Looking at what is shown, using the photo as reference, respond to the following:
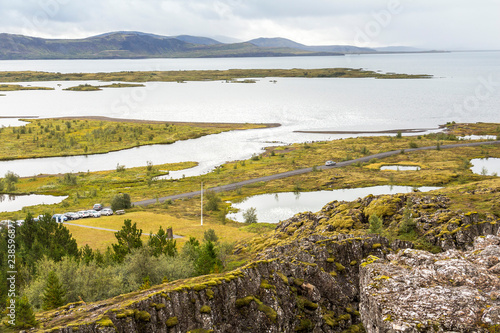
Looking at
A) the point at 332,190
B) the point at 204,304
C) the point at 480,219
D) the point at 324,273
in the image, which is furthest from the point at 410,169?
the point at 204,304

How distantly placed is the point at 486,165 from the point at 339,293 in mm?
99826

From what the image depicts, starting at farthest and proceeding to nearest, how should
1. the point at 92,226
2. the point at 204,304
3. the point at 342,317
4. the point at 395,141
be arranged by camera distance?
the point at 395,141 → the point at 92,226 → the point at 342,317 → the point at 204,304

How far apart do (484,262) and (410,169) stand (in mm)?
93420

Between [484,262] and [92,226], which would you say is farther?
[92,226]

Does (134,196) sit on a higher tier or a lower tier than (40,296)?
lower

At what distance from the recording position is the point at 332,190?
94.7 meters

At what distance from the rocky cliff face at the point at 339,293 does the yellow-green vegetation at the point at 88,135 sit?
124m

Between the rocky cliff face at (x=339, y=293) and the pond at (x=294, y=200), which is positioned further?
the pond at (x=294, y=200)

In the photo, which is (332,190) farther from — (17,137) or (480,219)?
(17,137)

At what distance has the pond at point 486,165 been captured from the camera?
10174cm

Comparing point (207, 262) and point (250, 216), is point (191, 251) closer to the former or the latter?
point (207, 262)

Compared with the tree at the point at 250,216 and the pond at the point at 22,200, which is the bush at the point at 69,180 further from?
the tree at the point at 250,216

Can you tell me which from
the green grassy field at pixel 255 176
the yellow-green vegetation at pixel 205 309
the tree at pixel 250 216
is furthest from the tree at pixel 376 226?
the tree at pixel 250 216

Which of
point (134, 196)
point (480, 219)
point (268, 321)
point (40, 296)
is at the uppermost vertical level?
point (480, 219)
